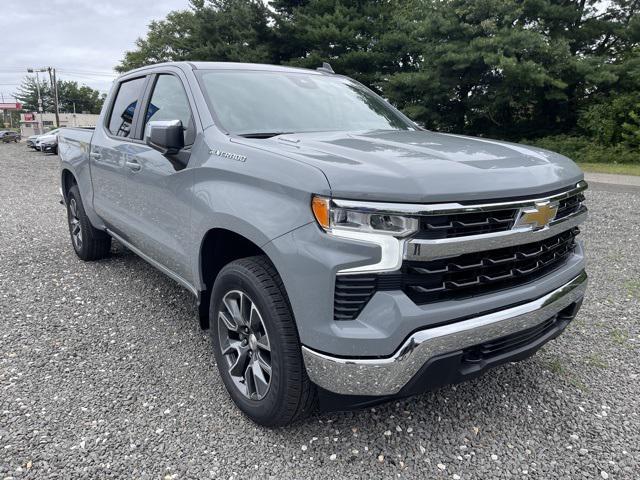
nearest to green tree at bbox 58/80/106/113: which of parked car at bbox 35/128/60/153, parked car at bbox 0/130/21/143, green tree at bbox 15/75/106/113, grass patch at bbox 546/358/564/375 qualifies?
green tree at bbox 15/75/106/113

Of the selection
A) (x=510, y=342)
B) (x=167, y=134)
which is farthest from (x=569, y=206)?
(x=167, y=134)

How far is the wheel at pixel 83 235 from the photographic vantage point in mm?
5078

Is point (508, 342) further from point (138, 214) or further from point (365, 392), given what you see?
point (138, 214)

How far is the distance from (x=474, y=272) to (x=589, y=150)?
17218mm

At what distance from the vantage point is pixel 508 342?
2.31 metres

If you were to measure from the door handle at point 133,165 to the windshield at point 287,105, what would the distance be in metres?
0.80

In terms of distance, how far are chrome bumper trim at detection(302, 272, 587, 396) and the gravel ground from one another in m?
0.48

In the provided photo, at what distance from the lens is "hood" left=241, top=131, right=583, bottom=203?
76.4 inches

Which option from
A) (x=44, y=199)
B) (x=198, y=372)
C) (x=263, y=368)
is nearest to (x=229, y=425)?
(x=263, y=368)

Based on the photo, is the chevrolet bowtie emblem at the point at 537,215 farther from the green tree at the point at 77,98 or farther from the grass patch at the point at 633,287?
the green tree at the point at 77,98

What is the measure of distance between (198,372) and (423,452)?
1.45 m

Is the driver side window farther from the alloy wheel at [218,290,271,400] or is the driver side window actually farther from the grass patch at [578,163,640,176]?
the grass patch at [578,163,640,176]

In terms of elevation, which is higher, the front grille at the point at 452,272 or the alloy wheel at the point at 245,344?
the front grille at the point at 452,272

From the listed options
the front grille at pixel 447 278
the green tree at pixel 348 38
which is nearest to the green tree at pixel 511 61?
the green tree at pixel 348 38
